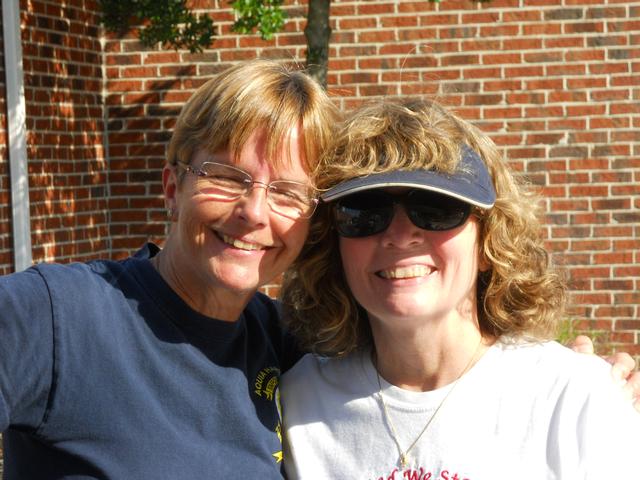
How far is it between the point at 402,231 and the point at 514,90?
15.6 ft

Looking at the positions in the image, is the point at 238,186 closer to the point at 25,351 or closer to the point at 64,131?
the point at 25,351

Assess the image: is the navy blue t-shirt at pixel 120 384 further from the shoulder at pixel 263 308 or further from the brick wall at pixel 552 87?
the brick wall at pixel 552 87

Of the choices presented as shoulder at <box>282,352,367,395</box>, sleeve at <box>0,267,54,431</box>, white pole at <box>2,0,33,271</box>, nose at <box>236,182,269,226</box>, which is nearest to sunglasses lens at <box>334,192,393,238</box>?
nose at <box>236,182,269,226</box>

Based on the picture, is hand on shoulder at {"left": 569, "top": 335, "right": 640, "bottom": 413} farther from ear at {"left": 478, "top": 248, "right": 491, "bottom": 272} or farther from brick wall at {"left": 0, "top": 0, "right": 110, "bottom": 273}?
brick wall at {"left": 0, "top": 0, "right": 110, "bottom": 273}

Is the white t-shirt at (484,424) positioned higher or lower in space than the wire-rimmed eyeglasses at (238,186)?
lower

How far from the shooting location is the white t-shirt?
239 cm

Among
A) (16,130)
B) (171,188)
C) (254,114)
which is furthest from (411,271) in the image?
(16,130)

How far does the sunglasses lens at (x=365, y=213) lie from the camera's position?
2578mm

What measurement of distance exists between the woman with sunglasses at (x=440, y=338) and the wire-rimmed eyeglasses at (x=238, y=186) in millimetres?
95

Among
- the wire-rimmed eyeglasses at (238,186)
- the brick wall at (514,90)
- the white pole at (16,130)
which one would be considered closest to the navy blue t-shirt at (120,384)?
the wire-rimmed eyeglasses at (238,186)

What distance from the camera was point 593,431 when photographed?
2.38m

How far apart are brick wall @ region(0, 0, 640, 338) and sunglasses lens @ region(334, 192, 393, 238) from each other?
4.43m

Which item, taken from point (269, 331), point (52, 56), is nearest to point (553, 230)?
point (52, 56)

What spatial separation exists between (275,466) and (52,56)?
5136 millimetres
